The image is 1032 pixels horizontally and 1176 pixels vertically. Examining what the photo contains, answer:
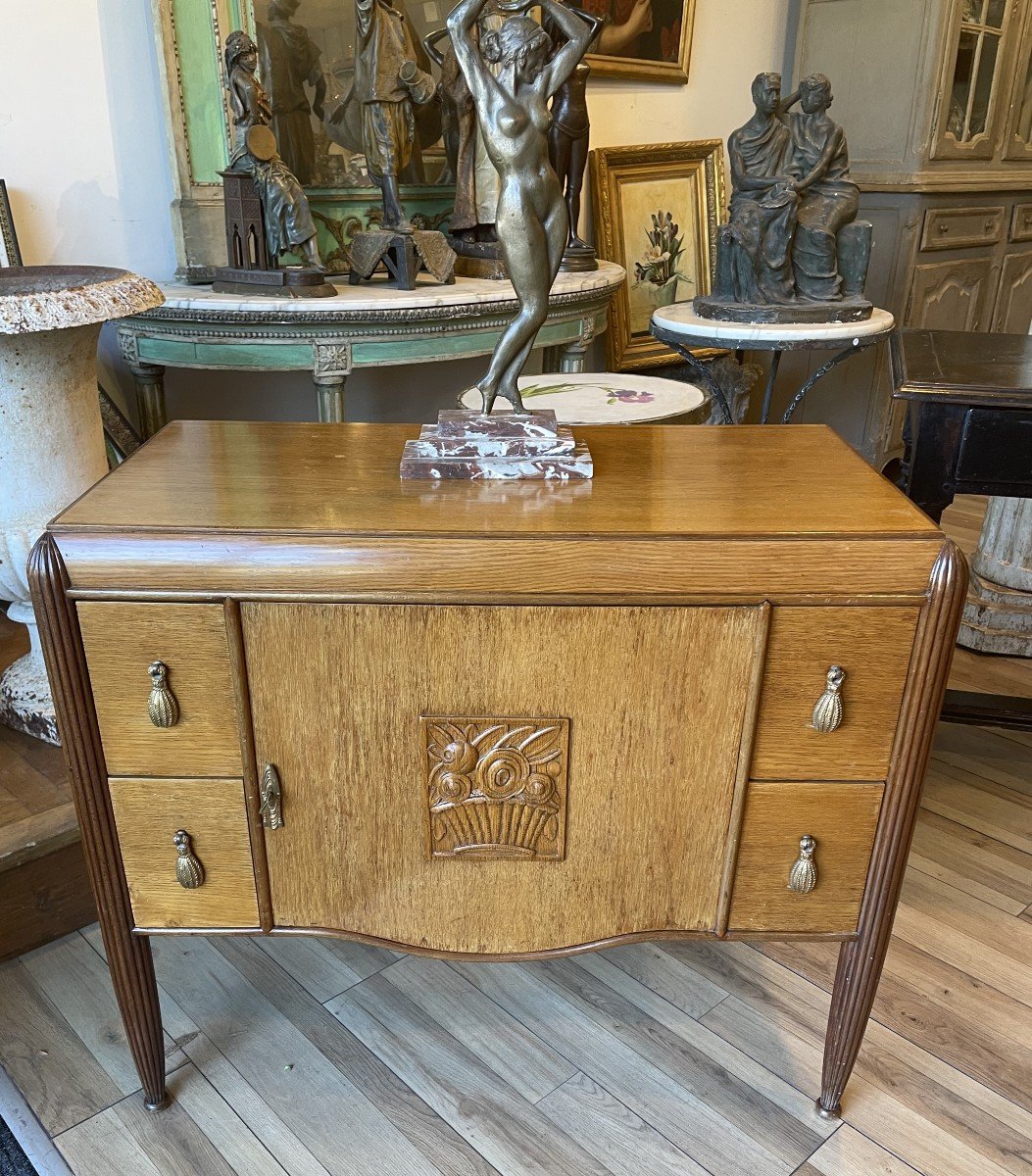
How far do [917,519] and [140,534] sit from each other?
32.8 inches

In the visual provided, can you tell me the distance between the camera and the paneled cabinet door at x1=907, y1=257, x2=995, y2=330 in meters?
3.71

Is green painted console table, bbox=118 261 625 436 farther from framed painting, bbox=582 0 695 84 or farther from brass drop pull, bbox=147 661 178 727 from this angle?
framed painting, bbox=582 0 695 84

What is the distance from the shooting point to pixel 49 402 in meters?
1.59

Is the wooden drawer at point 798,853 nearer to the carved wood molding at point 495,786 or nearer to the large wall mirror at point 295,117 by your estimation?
the carved wood molding at point 495,786

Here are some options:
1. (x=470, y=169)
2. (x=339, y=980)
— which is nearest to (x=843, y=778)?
(x=339, y=980)

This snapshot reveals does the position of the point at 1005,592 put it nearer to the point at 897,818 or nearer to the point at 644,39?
the point at 897,818

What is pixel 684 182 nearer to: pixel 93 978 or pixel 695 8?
pixel 695 8

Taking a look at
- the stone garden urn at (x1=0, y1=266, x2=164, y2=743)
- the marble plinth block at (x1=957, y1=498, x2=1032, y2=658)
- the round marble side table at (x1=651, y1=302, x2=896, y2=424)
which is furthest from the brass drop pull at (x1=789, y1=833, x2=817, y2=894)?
the marble plinth block at (x1=957, y1=498, x2=1032, y2=658)

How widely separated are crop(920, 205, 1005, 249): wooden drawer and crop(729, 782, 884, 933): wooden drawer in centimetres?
316

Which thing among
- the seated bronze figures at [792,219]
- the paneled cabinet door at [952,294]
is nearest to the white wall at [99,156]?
the seated bronze figures at [792,219]

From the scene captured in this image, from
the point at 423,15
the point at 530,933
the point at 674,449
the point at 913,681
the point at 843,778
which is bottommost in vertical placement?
the point at 530,933

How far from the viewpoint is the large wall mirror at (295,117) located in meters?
2.20

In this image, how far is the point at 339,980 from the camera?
1.61 m

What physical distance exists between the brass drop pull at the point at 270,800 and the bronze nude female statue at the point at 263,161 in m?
1.42
